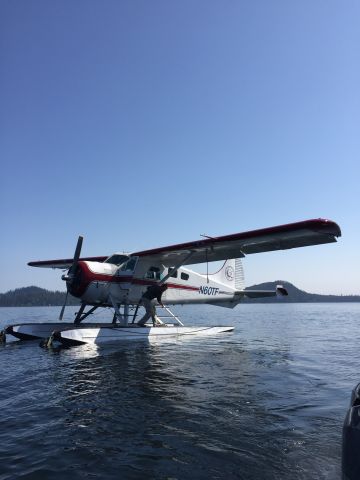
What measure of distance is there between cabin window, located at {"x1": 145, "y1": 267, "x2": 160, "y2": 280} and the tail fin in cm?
389

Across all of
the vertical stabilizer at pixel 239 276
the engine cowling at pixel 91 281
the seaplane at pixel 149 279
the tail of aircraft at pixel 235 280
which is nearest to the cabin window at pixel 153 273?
the seaplane at pixel 149 279

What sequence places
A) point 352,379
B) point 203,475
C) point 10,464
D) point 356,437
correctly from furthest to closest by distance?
point 352,379 < point 10,464 < point 203,475 < point 356,437

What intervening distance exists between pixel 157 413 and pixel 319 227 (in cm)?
697

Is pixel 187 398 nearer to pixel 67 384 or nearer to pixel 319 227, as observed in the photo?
pixel 67 384

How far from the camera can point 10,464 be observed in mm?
3373

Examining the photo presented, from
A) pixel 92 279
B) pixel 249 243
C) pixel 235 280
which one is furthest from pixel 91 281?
→ pixel 235 280

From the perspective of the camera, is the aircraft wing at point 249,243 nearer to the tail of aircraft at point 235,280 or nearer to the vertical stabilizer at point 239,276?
the tail of aircraft at point 235,280

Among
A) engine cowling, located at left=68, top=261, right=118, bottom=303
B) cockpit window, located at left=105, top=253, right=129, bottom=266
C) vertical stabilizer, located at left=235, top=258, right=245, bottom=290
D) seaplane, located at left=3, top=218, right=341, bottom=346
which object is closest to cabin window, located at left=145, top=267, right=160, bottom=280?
seaplane, located at left=3, top=218, right=341, bottom=346

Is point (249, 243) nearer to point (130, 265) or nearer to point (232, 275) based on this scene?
point (130, 265)

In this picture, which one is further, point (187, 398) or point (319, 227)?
point (319, 227)

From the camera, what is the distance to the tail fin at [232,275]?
18578 millimetres

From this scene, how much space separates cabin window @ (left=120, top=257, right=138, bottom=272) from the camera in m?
14.2

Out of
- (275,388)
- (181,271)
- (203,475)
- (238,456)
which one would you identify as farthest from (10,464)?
(181,271)

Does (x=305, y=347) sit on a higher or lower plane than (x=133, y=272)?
lower
